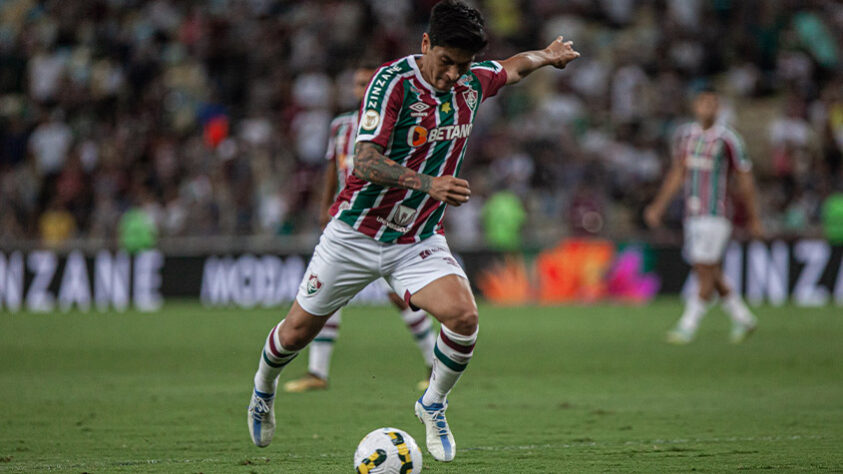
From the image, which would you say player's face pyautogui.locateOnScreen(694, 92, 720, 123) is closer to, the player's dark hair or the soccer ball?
the player's dark hair

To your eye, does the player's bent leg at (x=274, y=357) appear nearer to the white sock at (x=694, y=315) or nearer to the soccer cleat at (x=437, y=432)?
the soccer cleat at (x=437, y=432)

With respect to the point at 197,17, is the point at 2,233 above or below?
below

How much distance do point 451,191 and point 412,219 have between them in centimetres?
70

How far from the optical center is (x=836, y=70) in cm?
2262

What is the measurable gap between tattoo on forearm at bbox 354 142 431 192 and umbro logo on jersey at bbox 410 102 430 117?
269 millimetres

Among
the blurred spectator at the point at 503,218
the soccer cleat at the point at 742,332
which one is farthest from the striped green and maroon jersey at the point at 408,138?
the blurred spectator at the point at 503,218

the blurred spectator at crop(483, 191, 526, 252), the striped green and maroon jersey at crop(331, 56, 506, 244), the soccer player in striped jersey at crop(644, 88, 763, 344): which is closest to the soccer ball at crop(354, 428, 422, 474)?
the striped green and maroon jersey at crop(331, 56, 506, 244)

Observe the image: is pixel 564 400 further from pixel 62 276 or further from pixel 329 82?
pixel 329 82

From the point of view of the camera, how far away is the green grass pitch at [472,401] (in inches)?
234

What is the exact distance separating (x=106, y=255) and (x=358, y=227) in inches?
553

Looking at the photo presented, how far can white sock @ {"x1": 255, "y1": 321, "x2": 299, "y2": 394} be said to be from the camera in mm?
6000

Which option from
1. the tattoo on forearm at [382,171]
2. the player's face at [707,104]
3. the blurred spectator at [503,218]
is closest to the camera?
the tattoo on forearm at [382,171]

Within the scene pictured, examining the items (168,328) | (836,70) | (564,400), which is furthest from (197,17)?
(564,400)

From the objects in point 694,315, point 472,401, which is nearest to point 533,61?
point 472,401
